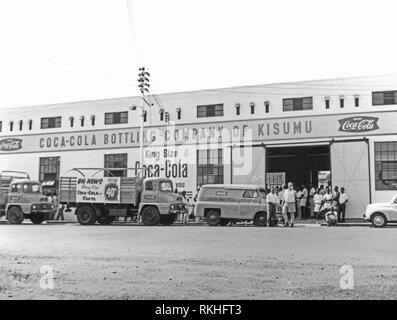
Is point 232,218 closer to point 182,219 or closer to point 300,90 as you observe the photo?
point 182,219

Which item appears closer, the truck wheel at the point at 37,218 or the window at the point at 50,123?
the truck wheel at the point at 37,218

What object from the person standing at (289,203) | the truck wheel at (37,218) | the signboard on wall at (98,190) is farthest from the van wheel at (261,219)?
the truck wheel at (37,218)

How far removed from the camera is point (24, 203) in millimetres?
24312

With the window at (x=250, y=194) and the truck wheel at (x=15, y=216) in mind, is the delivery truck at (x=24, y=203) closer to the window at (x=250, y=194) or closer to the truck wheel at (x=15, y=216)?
Answer: the truck wheel at (x=15, y=216)

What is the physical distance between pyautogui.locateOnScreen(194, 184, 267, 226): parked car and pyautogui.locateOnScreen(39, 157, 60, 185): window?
14.4 m

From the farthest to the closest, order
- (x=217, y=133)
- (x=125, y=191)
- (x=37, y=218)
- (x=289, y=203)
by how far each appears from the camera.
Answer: (x=217, y=133) → (x=37, y=218) → (x=125, y=191) → (x=289, y=203)

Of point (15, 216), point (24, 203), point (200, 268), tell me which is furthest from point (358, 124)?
point (200, 268)

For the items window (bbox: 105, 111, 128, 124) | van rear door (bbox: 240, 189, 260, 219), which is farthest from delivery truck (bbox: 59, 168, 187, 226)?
window (bbox: 105, 111, 128, 124)

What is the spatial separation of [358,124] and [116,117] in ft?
49.9

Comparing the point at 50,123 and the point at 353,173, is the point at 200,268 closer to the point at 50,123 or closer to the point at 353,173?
the point at 353,173

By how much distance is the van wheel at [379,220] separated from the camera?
757 inches

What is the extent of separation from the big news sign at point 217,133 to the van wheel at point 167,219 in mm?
7245

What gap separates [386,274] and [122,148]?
24.5m
